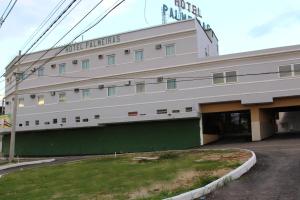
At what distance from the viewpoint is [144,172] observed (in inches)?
709

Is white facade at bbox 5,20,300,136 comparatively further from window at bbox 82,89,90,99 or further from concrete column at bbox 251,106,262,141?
concrete column at bbox 251,106,262,141

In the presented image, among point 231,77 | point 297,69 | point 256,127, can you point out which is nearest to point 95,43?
point 231,77

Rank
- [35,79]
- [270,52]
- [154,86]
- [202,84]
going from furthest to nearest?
[35,79], [154,86], [202,84], [270,52]

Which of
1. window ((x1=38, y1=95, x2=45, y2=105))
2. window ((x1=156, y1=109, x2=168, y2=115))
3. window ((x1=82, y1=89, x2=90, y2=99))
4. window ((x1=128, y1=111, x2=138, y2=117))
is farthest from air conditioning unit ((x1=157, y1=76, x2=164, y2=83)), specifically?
window ((x1=38, y1=95, x2=45, y2=105))

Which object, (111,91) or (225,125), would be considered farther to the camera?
(225,125)

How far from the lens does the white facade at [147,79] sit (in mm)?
34531

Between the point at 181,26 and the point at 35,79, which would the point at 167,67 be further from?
the point at 35,79

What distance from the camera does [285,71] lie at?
3369 cm

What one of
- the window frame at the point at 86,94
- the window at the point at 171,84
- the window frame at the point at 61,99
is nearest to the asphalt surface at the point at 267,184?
the window at the point at 171,84

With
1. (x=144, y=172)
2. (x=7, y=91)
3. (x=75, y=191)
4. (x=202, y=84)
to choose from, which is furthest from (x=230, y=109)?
(x=7, y=91)

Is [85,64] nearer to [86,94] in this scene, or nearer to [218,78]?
[86,94]

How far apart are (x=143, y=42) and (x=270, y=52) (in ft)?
41.6

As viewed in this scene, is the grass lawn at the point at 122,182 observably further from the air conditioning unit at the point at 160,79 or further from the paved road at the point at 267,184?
the air conditioning unit at the point at 160,79

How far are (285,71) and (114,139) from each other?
1774 centimetres
